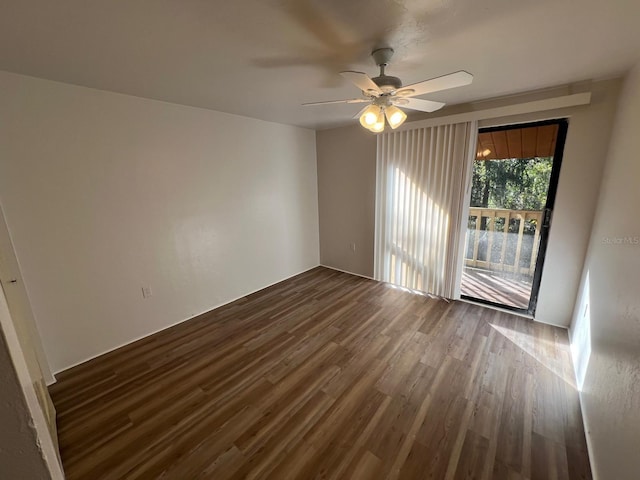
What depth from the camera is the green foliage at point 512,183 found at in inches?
103

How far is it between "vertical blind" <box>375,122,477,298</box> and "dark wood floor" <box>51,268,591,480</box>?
713mm

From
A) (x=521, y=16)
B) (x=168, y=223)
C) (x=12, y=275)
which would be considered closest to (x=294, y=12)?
(x=521, y=16)

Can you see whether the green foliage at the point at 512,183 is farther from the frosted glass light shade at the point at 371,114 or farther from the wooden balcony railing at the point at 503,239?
the frosted glass light shade at the point at 371,114

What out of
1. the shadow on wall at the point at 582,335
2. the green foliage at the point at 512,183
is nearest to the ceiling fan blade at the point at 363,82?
the green foliage at the point at 512,183

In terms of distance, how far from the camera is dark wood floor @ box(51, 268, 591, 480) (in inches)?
57.4

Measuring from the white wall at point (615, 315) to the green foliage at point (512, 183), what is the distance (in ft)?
1.57

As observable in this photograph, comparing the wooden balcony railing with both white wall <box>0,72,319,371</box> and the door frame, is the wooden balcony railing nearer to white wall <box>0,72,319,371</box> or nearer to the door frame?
the door frame

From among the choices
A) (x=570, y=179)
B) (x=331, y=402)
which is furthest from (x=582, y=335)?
(x=331, y=402)

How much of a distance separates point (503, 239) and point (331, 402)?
8.67 feet

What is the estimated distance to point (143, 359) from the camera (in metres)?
2.33

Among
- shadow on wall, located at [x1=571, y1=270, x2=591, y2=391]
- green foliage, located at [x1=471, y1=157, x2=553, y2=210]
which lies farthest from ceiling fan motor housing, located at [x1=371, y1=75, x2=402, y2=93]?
shadow on wall, located at [x1=571, y1=270, x2=591, y2=391]

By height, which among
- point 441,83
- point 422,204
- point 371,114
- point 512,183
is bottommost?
point 422,204

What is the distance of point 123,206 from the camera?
7.83 feet

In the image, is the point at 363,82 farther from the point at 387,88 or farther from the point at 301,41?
the point at 301,41
